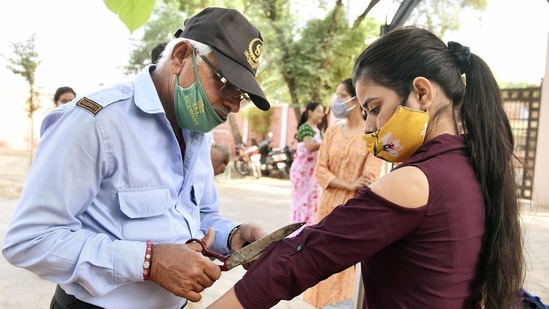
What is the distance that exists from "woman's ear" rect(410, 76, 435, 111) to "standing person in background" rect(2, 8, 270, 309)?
1.60 ft

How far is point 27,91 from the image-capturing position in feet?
39.1

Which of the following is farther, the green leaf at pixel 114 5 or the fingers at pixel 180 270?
the fingers at pixel 180 270

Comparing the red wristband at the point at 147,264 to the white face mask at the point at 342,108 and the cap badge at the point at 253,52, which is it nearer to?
the cap badge at the point at 253,52

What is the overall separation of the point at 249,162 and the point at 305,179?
946cm

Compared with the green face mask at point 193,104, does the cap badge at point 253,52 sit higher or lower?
higher

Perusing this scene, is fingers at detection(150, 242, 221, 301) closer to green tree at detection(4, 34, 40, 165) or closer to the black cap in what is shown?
the black cap

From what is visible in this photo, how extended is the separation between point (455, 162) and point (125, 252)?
2.58 feet

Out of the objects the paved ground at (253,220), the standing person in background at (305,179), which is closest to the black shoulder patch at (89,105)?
the paved ground at (253,220)

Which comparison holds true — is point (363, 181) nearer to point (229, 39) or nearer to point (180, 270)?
point (229, 39)

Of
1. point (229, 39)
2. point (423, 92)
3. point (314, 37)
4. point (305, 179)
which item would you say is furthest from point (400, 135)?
point (314, 37)

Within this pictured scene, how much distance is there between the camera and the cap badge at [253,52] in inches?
54.3

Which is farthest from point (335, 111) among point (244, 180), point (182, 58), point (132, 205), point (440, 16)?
point (440, 16)

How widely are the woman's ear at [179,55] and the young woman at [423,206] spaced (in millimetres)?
495

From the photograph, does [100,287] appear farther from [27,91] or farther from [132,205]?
[27,91]
